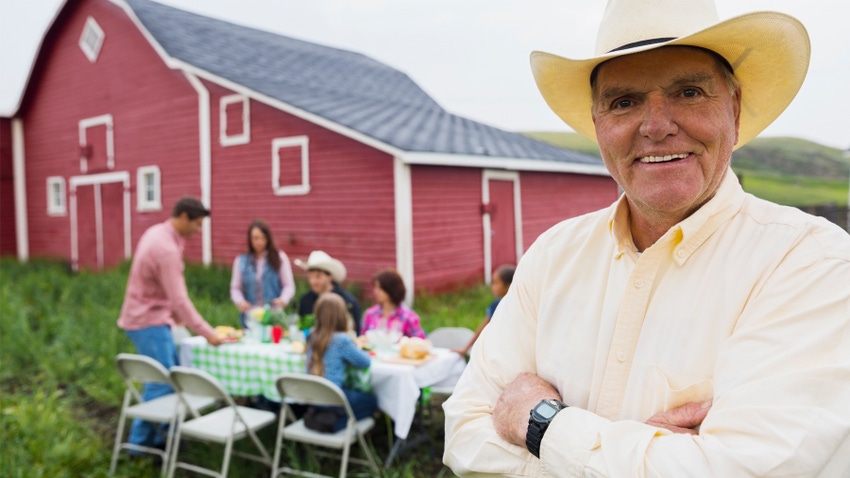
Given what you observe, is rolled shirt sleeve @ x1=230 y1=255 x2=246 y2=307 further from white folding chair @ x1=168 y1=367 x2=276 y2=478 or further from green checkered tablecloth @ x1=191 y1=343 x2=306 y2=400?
white folding chair @ x1=168 y1=367 x2=276 y2=478

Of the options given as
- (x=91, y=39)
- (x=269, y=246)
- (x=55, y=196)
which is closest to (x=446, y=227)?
(x=269, y=246)

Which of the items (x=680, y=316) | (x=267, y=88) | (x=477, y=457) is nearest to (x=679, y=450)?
(x=680, y=316)

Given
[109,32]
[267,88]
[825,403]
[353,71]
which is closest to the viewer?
[825,403]

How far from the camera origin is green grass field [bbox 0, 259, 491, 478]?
4.72 m

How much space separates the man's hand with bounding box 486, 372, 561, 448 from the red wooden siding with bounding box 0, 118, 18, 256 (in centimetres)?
1972

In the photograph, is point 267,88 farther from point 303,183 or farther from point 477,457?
point 477,457

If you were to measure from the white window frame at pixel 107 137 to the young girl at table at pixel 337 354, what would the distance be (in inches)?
496

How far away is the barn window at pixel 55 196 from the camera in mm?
16453

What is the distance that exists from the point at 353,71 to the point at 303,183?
9.24 metres

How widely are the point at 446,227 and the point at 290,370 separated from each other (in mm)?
6325

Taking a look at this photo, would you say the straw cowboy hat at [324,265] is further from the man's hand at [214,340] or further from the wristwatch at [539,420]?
the wristwatch at [539,420]

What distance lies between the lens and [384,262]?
34.3 ft

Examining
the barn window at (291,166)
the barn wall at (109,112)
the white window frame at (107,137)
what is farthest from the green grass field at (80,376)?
the white window frame at (107,137)

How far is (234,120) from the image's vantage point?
12.4m
